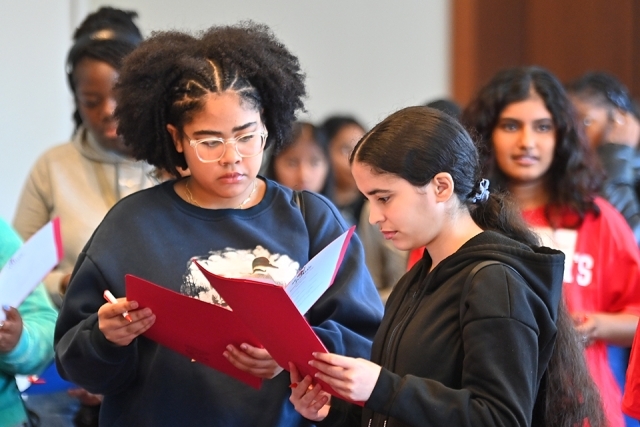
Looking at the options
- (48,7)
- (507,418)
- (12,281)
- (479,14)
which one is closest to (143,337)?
(12,281)

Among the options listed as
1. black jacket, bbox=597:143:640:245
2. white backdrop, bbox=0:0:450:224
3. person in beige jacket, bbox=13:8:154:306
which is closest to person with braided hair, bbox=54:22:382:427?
person in beige jacket, bbox=13:8:154:306

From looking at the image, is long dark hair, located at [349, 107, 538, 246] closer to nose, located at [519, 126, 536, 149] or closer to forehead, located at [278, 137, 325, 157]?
nose, located at [519, 126, 536, 149]

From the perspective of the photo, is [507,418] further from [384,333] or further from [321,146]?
[321,146]

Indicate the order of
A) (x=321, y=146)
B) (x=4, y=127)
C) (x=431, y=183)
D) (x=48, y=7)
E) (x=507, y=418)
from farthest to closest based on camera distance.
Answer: (x=48, y=7)
(x=4, y=127)
(x=321, y=146)
(x=431, y=183)
(x=507, y=418)

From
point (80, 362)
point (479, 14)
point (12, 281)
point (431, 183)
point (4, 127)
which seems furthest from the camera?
point (479, 14)

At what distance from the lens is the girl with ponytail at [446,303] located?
1554 mm

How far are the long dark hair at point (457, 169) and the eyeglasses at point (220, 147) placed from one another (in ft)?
1.01

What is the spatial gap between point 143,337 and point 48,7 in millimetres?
3001

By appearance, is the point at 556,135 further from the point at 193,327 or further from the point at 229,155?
the point at 193,327

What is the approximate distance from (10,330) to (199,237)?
1.79ft

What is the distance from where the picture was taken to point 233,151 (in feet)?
6.55

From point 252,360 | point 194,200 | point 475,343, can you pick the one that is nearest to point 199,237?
point 194,200

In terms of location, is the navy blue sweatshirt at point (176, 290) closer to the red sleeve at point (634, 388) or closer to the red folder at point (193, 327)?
the red folder at point (193, 327)

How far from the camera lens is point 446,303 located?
169 cm
